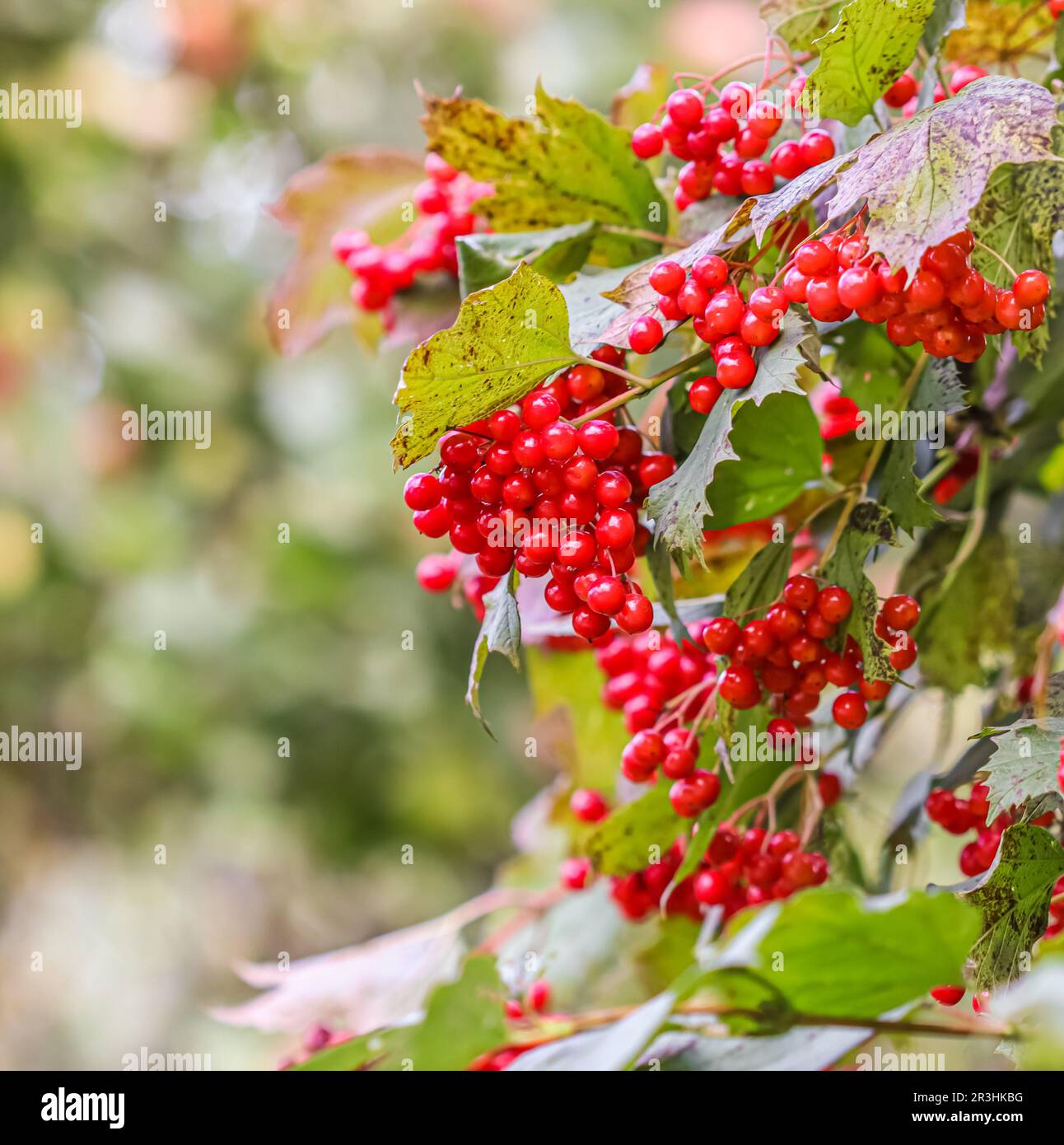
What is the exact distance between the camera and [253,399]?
1.45 m

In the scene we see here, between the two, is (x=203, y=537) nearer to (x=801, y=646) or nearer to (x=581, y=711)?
(x=581, y=711)

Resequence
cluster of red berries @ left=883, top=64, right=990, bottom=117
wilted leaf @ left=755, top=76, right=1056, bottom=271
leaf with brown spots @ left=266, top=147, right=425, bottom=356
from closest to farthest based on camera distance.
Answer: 1. wilted leaf @ left=755, top=76, right=1056, bottom=271
2. cluster of red berries @ left=883, top=64, right=990, bottom=117
3. leaf with brown spots @ left=266, top=147, right=425, bottom=356

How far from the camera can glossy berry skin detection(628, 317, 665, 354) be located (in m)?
0.29

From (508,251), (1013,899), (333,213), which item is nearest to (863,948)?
(1013,899)

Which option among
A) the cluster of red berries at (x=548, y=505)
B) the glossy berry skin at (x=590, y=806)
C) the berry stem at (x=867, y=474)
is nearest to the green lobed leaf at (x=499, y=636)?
the cluster of red berries at (x=548, y=505)

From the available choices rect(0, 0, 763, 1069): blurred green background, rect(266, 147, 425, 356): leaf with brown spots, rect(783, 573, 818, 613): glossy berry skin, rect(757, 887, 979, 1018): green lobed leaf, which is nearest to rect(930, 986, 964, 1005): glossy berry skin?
rect(757, 887, 979, 1018): green lobed leaf

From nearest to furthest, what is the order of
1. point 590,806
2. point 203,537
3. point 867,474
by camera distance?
point 867,474, point 590,806, point 203,537

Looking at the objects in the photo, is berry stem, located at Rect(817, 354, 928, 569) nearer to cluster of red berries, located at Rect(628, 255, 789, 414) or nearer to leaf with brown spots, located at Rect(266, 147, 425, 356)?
cluster of red berries, located at Rect(628, 255, 789, 414)

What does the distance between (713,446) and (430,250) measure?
0.21m

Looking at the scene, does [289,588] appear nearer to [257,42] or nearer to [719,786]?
[257,42]

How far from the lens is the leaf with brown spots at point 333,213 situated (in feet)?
1.68

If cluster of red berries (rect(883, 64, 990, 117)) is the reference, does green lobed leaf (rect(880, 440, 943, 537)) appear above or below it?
below

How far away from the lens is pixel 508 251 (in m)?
0.38

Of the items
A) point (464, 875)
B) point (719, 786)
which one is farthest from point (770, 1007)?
point (464, 875)
